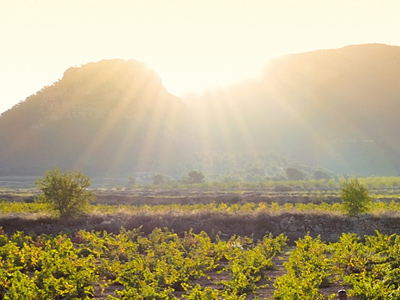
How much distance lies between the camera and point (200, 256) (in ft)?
50.4

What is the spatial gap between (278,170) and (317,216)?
3902 inches

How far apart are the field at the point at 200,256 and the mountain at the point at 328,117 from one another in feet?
356

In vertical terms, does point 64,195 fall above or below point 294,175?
above

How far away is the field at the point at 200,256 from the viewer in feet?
34.0

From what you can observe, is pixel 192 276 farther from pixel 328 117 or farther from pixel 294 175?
pixel 328 117

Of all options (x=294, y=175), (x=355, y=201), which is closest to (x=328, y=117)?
(x=294, y=175)

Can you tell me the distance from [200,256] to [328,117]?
493 ft

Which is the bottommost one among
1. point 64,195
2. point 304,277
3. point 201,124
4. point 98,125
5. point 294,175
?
point 304,277

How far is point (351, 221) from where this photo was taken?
2556cm

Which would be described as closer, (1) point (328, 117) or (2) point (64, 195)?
(2) point (64, 195)

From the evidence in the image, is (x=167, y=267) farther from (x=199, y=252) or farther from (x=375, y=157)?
(x=375, y=157)

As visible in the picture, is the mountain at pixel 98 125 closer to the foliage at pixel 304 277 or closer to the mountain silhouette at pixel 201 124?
the mountain silhouette at pixel 201 124

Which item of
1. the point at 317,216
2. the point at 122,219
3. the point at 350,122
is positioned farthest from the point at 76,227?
the point at 350,122

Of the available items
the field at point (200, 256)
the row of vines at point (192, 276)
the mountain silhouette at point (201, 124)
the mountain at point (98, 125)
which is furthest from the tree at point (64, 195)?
the mountain silhouette at point (201, 124)
